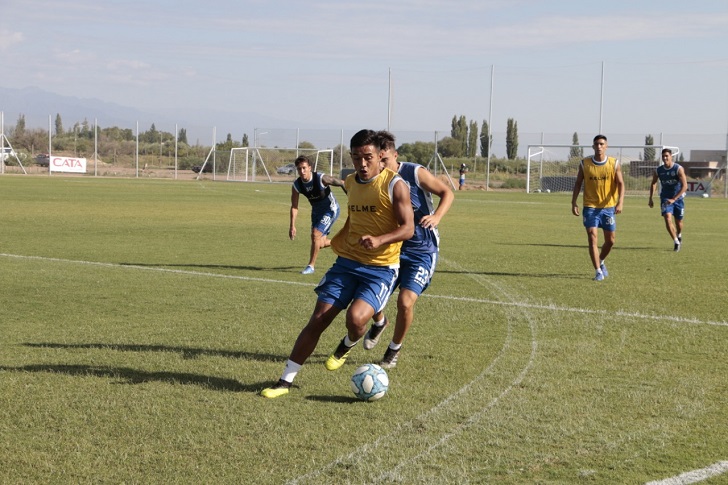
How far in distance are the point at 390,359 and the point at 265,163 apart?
6590 cm

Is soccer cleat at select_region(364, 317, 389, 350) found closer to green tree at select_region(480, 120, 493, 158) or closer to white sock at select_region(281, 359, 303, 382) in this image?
white sock at select_region(281, 359, 303, 382)

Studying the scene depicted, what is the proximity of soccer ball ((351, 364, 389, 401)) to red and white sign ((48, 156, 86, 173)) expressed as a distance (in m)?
73.4

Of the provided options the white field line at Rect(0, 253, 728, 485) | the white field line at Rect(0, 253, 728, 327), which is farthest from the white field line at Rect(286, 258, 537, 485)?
the white field line at Rect(0, 253, 728, 327)

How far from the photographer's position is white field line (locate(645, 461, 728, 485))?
491 centimetres

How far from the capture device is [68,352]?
7.96 metres

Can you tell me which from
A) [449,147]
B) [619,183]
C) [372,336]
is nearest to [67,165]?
[449,147]

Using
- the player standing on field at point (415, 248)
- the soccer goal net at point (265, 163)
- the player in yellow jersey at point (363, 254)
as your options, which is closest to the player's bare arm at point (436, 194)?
the player standing on field at point (415, 248)

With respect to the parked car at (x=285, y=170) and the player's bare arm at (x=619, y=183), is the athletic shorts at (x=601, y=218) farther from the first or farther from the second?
the parked car at (x=285, y=170)

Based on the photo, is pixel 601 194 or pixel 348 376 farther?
Result: pixel 601 194

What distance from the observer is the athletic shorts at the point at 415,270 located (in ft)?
25.4

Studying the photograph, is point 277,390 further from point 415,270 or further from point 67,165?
point 67,165

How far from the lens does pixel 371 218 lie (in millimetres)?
6875

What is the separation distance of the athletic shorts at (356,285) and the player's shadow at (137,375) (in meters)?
0.86

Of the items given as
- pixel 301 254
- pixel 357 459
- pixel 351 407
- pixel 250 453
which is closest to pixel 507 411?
pixel 351 407
